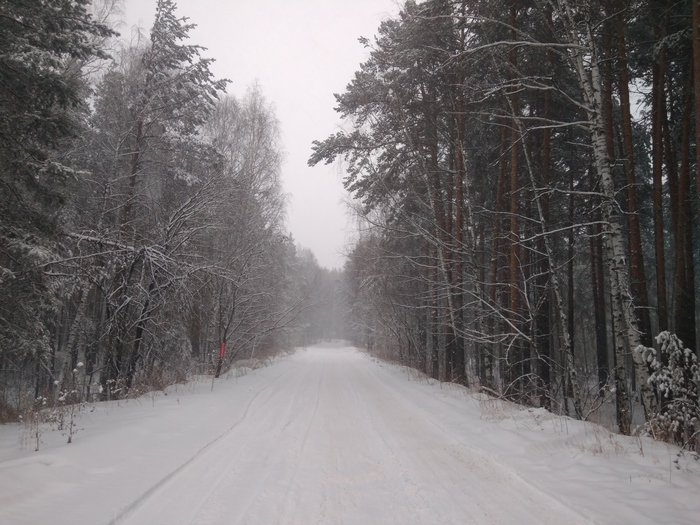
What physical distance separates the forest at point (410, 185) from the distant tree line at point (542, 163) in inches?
3.1

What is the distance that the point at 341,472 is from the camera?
177 inches

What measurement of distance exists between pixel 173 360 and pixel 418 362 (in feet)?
34.7

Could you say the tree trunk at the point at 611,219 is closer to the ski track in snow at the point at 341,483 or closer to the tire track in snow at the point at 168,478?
the ski track in snow at the point at 341,483

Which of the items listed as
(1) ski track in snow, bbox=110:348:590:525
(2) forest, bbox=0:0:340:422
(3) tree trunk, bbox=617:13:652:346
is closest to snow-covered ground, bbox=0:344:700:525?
(1) ski track in snow, bbox=110:348:590:525

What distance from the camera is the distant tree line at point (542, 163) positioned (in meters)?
6.01

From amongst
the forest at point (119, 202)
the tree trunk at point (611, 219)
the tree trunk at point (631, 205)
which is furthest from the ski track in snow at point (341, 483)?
the tree trunk at point (631, 205)

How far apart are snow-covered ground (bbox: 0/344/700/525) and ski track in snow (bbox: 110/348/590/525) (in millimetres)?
18

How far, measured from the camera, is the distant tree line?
6008 millimetres

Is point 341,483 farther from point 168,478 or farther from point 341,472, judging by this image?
point 168,478

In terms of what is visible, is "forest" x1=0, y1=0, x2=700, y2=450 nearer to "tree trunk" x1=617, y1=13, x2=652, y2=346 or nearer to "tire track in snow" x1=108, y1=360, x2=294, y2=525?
"tree trunk" x1=617, y1=13, x2=652, y2=346

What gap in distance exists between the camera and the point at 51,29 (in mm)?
7160

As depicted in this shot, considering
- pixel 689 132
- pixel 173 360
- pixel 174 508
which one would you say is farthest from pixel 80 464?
pixel 689 132

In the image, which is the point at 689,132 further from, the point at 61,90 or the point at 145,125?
the point at 145,125

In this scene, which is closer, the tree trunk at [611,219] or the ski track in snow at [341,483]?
the ski track in snow at [341,483]
